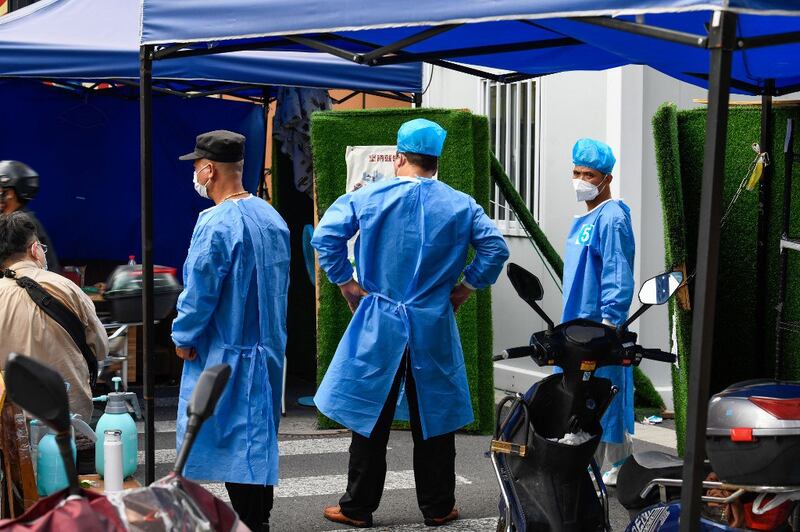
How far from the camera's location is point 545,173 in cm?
1000

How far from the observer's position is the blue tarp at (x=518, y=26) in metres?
3.41

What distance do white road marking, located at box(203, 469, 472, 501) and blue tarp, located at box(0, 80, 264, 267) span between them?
4.15 metres

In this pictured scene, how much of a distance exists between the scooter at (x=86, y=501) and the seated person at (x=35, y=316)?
2902mm

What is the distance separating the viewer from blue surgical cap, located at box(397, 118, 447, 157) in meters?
5.70

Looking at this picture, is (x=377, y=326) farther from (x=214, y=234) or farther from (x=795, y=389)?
(x=795, y=389)

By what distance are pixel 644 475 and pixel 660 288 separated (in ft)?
2.42

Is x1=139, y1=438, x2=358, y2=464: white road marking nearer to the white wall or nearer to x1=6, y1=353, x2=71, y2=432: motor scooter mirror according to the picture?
the white wall

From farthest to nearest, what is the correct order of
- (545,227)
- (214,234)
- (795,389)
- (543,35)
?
(545,227)
(543,35)
(214,234)
(795,389)

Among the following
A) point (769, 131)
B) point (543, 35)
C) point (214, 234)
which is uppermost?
point (543, 35)

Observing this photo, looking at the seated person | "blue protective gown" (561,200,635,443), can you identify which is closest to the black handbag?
the seated person

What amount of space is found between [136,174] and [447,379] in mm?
5873

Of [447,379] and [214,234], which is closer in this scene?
[214,234]

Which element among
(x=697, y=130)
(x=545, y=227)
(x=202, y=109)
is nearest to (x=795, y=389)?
(x=697, y=130)

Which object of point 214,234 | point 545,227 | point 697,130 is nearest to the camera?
point 214,234
